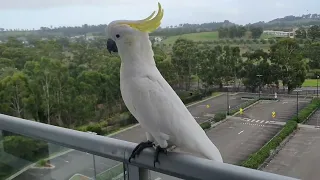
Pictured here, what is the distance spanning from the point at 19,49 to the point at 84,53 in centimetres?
65

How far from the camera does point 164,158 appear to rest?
2.22 feet

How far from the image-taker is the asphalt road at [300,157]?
96.4 inches

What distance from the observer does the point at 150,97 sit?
85 cm

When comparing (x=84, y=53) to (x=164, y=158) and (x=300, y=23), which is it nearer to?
(x=300, y=23)

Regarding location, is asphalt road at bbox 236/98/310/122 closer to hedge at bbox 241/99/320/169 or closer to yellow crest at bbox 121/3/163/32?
hedge at bbox 241/99/320/169

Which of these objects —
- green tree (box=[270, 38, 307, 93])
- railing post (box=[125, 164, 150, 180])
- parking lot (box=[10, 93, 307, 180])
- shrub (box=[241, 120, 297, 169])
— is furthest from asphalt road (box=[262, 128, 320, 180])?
railing post (box=[125, 164, 150, 180])

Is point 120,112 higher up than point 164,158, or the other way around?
point 164,158

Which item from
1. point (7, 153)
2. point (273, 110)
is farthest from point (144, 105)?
point (273, 110)

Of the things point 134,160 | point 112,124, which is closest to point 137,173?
point 134,160

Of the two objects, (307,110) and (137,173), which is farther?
(307,110)

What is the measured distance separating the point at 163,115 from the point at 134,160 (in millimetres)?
153

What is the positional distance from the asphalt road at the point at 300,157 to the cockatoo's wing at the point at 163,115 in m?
1.60

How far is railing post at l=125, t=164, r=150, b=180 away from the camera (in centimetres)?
72

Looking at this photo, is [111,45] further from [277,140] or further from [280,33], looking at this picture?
[280,33]
